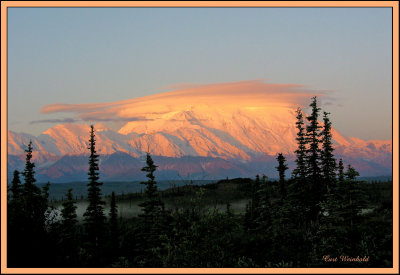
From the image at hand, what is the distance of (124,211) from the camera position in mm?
139000

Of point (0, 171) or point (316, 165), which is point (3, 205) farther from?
point (316, 165)

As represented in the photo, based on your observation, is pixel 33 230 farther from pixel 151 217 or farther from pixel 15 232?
pixel 151 217

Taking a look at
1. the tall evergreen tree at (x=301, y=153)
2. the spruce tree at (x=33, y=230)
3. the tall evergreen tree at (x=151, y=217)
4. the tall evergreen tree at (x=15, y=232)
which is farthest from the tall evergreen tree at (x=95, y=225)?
the tall evergreen tree at (x=15, y=232)

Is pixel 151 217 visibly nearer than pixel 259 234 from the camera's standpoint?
No

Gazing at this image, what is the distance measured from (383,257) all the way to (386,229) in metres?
5.42

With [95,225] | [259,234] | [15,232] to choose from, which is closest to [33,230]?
[15,232]

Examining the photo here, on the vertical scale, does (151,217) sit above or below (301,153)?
below

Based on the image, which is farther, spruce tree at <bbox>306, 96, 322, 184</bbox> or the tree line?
spruce tree at <bbox>306, 96, 322, 184</bbox>

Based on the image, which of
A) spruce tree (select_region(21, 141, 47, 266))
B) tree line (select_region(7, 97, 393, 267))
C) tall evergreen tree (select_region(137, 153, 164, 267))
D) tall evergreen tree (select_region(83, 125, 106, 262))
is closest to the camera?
tree line (select_region(7, 97, 393, 267))

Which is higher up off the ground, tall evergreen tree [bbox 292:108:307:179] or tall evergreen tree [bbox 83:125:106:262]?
tall evergreen tree [bbox 292:108:307:179]

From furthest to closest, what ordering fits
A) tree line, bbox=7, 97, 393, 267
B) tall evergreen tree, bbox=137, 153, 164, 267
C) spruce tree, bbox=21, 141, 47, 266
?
tall evergreen tree, bbox=137, 153, 164, 267
spruce tree, bbox=21, 141, 47, 266
tree line, bbox=7, 97, 393, 267

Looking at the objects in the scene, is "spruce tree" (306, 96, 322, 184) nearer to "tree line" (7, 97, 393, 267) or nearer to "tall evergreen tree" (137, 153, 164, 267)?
"tree line" (7, 97, 393, 267)

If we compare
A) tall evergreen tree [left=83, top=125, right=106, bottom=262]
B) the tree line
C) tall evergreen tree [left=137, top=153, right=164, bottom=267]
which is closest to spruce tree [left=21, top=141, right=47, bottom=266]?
the tree line

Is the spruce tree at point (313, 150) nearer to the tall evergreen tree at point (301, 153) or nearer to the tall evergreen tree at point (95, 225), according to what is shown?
the tall evergreen tree at point (301, 153)
